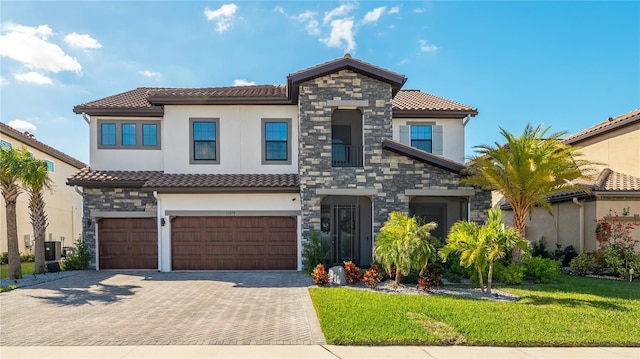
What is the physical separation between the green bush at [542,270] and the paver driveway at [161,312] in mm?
7477

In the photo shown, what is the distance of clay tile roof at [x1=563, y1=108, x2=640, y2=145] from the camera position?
621 inches

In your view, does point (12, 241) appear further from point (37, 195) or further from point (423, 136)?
point (423, 136)

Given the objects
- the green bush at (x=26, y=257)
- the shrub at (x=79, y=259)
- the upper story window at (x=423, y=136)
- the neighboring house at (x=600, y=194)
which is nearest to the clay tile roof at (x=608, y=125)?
the neighboring house at (x=600, y=194)

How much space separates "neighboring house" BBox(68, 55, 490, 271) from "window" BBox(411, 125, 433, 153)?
0.05 m

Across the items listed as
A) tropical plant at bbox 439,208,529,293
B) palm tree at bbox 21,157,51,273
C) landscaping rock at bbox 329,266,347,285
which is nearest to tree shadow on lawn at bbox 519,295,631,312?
tropical plant at bbox 439,208,529,293

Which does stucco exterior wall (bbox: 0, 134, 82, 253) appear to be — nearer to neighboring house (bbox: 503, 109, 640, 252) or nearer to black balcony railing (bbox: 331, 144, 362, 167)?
black balcony railing (bbox: 331, 144, 362, 167)

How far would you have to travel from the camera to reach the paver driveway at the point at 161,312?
682 centimetres

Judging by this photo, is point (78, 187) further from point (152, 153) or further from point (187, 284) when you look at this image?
point (187, 284)

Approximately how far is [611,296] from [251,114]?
1373cm

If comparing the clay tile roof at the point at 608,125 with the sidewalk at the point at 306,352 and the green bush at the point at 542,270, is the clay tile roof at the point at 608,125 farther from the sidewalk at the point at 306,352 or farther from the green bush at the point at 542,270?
the sidewalk at the point at 306,352

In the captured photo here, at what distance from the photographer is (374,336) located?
6680 millimetres

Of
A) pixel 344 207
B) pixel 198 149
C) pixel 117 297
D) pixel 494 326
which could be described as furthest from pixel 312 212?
pixel 494 326

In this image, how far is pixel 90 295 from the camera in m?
10.5

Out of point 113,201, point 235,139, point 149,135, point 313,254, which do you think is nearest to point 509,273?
point 313,254
